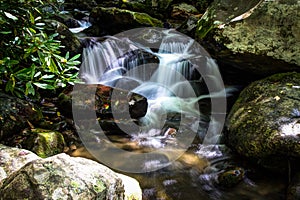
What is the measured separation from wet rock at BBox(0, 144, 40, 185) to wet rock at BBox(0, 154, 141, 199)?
705 mm

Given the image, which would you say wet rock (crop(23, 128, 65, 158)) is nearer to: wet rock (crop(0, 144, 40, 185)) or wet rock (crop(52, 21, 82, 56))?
wet rock (crop(0, 144, 40, 185))

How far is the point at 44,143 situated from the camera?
3.68 m

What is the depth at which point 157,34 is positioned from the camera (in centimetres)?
777

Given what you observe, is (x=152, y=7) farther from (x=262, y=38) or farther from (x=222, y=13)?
(x=262, y=38)

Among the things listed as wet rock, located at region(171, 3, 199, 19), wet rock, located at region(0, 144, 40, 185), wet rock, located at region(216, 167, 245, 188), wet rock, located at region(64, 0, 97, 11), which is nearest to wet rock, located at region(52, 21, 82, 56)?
wet rock, located at region(0, 144, 40, 185)

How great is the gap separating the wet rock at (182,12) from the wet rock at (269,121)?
5709 mm

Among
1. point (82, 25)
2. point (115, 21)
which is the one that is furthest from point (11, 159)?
point (82, 25)

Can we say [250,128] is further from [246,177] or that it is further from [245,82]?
[245,82]

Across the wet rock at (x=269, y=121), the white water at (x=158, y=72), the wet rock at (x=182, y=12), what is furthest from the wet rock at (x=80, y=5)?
the wet rock at (x=269, y=121)

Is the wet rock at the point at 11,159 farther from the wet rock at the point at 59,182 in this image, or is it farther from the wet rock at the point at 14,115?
the wet rock at the point at 14,115

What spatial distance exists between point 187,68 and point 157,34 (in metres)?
1.80

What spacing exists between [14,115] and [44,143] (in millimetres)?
687

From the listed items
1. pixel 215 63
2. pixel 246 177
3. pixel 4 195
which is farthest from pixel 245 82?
pixel 4 195

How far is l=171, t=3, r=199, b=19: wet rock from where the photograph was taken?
31.7 ft
